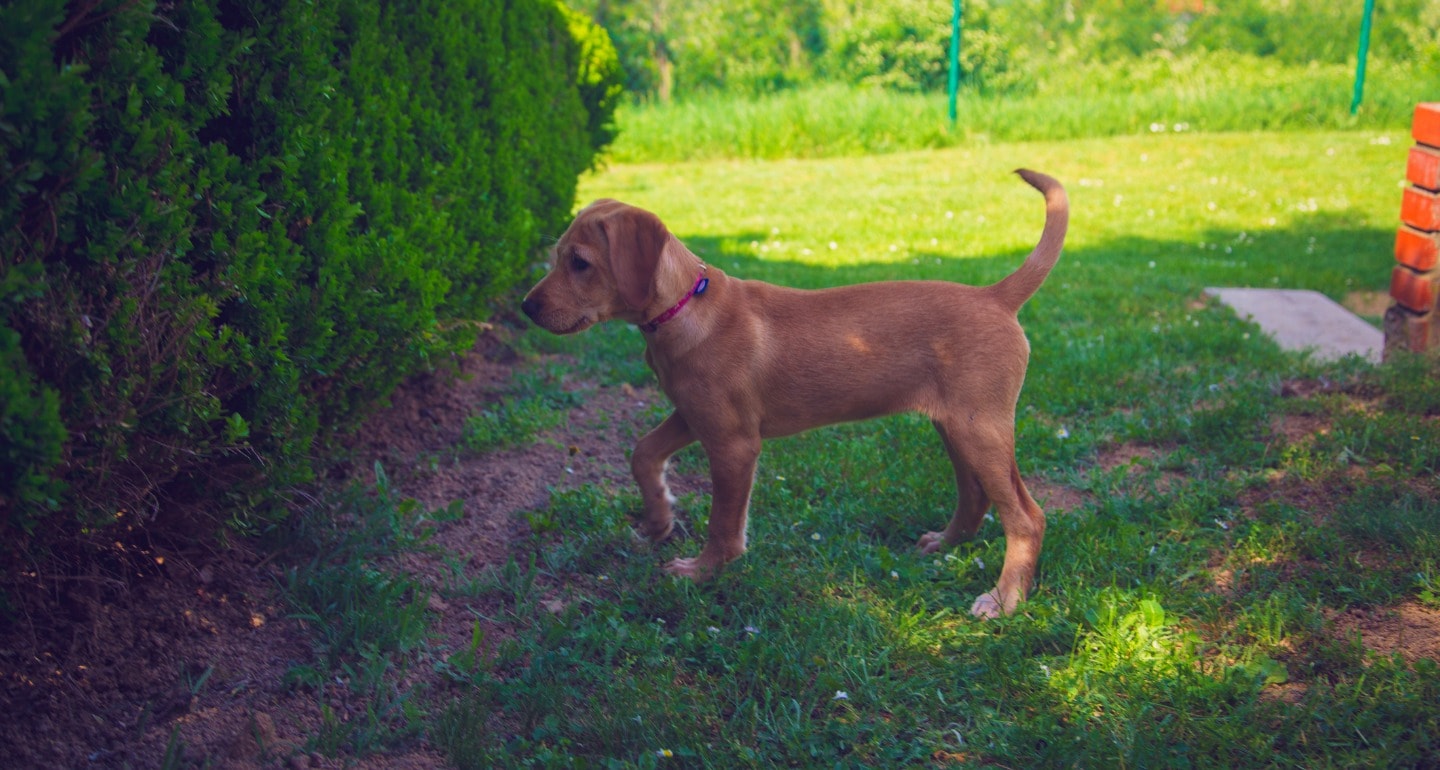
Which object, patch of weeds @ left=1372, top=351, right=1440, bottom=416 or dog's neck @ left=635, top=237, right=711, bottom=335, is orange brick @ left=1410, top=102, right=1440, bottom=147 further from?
dog's neck @ left=635, top=237, right=711, bottom=335

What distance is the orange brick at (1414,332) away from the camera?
5.89m

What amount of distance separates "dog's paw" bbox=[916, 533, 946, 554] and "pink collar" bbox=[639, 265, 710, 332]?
4.37 feet

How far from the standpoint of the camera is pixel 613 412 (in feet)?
18.7

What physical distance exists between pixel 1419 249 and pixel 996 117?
1093cm

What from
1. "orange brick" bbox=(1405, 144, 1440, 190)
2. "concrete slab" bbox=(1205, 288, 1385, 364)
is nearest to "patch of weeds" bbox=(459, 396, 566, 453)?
"concrete slab" bbox=(1205, 288, 1385, 364)

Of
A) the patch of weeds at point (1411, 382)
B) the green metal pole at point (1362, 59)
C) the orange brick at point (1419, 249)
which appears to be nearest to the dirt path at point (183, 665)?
the patch of weeds at point (1411, 382)

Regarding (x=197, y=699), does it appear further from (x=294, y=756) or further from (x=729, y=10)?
(x=729, y=10)

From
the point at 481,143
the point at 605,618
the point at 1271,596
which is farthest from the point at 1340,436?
the point at 481,143

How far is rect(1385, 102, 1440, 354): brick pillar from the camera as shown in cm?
582

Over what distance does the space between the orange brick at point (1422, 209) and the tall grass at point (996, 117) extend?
10.3m

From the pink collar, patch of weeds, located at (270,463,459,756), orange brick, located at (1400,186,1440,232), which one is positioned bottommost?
patch of weeds, located at (270,463,459,756)

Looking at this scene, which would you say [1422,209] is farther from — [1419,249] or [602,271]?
[602,271]

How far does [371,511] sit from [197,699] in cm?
118

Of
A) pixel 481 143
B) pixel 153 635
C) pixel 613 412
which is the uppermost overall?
pixel 481 143
